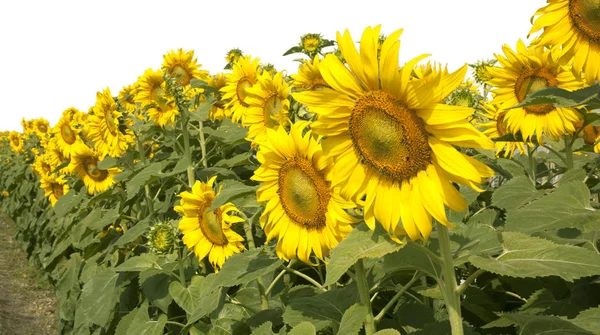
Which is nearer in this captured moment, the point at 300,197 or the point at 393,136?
the point at 393,136

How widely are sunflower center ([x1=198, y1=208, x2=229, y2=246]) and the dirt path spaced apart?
4.43 metres

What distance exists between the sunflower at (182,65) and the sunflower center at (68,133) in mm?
1654

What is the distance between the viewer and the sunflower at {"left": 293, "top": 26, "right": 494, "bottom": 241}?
1.32 m

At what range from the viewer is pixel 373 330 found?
1.85 metres

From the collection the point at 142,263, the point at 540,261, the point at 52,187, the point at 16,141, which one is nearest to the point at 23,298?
the point at 52,187

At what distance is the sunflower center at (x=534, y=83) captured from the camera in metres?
2.60

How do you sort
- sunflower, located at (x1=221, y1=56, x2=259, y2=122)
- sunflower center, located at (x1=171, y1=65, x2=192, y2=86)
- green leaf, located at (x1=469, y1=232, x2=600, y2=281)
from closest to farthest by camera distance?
1. green leaf, located at (x1=469, y1=232, x2=600, y2=281)
2. sunflower, located at (x1=221, y1=56, x2=259, y2=122)
3. sunflower center, located at (x1=171, y1=65, x2=192, y2=86)

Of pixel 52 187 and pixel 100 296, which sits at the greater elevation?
pixel 52 187

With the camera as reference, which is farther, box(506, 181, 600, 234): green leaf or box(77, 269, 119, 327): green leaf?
box(77, 269, 119, 327): green leaf

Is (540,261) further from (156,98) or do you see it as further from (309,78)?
(156,98)

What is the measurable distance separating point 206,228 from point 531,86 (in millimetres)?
1544

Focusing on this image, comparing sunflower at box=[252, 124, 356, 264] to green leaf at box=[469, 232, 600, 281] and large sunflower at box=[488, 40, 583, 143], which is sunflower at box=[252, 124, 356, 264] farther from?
large sunflower at box=[488, 40, 583, 143]

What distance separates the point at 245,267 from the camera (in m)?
2.16

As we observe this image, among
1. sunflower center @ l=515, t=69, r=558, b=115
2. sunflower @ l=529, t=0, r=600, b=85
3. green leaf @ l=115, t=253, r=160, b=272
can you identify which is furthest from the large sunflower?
green leaf @ l=115, t=253, r=160, b=272
